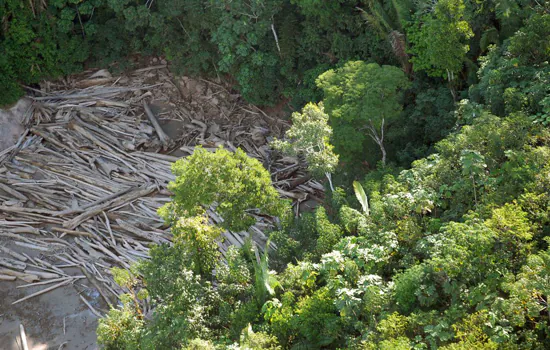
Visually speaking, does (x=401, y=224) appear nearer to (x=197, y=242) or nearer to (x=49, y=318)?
(x=197, y=242)

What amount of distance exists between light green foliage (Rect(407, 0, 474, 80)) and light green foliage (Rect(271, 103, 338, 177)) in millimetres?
3466

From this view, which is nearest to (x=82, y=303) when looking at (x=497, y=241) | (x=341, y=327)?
(x=341, y=327)

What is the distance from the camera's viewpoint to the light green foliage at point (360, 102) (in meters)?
14.1

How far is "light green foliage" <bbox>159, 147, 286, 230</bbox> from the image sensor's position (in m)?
11.6

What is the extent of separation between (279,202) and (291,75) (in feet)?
26.2

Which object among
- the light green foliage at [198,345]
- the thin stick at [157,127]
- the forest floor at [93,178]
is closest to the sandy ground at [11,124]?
the forest floor at [93,178]

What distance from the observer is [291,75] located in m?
19.6

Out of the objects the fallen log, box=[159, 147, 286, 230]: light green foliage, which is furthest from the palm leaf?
the fallen log

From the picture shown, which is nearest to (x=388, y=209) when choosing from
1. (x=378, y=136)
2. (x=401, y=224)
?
(x=401, y=224)

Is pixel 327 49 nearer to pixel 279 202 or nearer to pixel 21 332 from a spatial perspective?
pixel 279 202

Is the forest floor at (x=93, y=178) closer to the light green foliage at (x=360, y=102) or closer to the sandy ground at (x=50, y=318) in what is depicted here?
the sandy ground at (x=50, y=318)

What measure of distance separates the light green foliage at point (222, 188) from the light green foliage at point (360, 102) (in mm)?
3032

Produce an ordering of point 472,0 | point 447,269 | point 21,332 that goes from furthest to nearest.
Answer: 1. point 472,0
2. point 21,332
3. point 447,269

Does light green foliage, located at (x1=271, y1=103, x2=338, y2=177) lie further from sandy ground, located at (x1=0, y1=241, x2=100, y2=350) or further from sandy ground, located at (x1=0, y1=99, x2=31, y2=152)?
sandy ground, located at (x1=0, y1=99, x2=31, y2=152)
